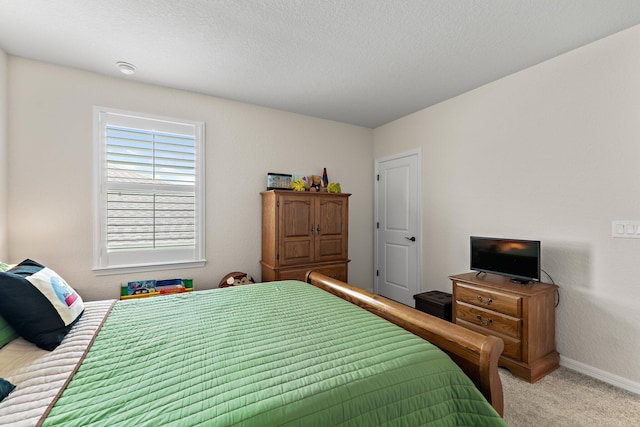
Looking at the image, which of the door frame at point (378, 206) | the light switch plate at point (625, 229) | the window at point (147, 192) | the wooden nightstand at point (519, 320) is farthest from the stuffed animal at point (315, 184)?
the light switch plate at point (625, 229)

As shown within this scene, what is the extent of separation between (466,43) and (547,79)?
0.89 meters

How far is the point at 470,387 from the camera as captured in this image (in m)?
A: 1.16

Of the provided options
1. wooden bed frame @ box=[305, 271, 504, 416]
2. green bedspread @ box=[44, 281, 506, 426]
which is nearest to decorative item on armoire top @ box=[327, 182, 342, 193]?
wooden bed frame @ box=[305, 271, 504, 416]

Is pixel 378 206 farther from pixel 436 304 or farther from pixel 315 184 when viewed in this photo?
pixel 436 304

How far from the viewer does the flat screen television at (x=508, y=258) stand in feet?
7.65

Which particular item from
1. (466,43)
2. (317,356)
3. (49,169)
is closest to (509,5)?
(466,43)

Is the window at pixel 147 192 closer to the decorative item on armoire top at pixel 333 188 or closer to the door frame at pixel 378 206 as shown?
the decorative item on armoire top at pixel 333 188

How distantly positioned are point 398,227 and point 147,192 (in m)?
3.08

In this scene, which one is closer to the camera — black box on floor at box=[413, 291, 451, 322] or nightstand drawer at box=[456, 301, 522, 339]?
nightstand drawer at box=[456, 301, 522, 339]

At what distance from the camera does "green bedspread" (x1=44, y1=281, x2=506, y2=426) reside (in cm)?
89

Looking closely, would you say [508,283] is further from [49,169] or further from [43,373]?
[49,169]

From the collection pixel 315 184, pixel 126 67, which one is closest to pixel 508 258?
pixel 315 184

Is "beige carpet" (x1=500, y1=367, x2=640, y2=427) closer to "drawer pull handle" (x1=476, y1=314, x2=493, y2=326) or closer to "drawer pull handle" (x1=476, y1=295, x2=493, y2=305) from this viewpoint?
"drawer pull handle" (x1=476, y1=314, x2=493, y2=326)

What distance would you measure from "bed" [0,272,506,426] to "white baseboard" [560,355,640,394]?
170 centimetres
